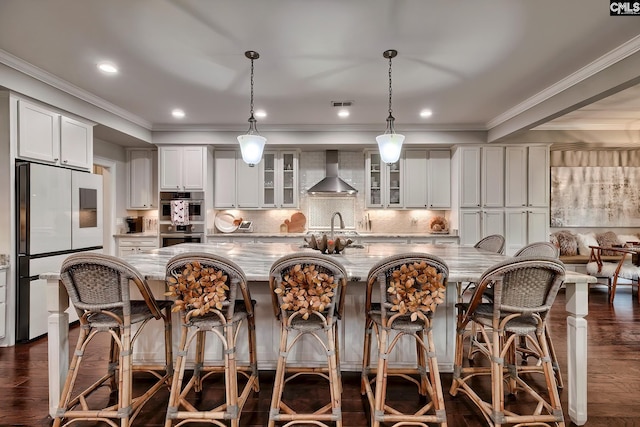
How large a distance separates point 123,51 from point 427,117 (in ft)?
12.0

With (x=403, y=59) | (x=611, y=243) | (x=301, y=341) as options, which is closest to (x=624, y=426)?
(x=301, y=341)

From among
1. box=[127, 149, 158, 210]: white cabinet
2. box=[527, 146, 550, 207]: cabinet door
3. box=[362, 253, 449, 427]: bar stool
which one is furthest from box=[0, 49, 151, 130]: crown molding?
box=[527, 146, 550, 207]: cabinet door

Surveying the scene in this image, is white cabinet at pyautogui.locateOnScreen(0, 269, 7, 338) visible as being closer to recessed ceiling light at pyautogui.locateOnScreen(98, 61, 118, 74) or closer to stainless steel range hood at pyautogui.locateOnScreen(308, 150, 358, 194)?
recessed ceiling light at pyautogui.locateOnScreen(98, 61, 118, 74)

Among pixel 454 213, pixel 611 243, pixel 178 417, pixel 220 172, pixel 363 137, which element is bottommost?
pixel 178 417

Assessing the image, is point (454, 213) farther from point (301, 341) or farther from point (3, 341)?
point (3, 341)

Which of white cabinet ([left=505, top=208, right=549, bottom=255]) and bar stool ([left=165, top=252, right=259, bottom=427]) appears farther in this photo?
white cabinet ([left=505, top=208, right=549, bottom=255])

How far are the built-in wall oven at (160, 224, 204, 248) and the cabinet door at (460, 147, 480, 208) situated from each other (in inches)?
164

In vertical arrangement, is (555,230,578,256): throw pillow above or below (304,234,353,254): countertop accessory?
below

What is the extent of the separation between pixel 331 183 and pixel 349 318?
118 inches

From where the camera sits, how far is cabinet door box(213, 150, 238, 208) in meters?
5.43

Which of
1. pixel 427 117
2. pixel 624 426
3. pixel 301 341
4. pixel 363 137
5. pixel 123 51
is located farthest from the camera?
pixel 363 137

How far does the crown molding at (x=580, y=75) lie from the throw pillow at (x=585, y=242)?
2.62 m

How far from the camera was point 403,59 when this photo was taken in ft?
9.18

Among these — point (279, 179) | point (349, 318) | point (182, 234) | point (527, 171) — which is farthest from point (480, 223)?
point (182, 234)
